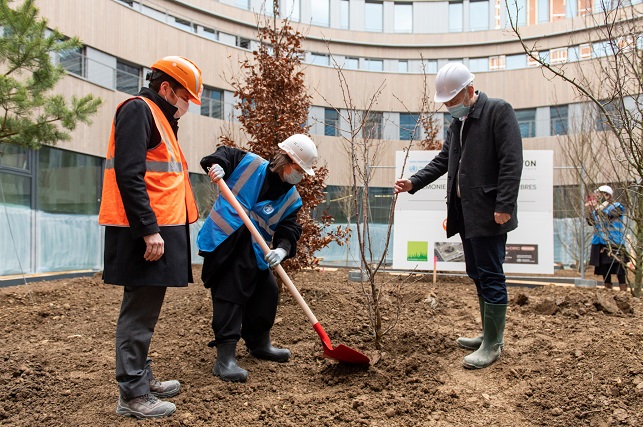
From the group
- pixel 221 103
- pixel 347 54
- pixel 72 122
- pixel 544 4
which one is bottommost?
pixel 72 122

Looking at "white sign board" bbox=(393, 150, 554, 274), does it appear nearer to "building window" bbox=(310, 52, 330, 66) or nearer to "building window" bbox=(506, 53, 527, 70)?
"building window" bbox=(310, 52, 330, 66)

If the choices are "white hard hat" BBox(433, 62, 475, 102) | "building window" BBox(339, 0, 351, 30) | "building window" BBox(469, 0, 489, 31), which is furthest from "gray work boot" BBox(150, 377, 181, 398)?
"building window" BBox(469, 0, 489, 31)

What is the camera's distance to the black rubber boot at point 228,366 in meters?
3.33

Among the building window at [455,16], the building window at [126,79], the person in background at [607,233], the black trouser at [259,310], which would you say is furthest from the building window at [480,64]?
the black trouser at [259,310]

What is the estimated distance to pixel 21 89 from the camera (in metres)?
5.54

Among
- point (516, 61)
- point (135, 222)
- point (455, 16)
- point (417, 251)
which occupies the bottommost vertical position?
point (417, 251)

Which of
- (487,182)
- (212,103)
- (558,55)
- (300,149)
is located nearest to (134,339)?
(300,149)

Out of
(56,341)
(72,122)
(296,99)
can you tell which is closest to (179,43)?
(72,122)

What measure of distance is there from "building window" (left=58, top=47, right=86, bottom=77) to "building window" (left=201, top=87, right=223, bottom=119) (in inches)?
204

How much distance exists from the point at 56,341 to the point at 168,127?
2.70 m

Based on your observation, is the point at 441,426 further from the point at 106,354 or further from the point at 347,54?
the point at 347,54

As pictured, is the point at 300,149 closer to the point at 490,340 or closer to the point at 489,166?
the point at 489,166

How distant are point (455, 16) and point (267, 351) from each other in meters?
25.0

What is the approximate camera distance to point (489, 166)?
3469 mm
